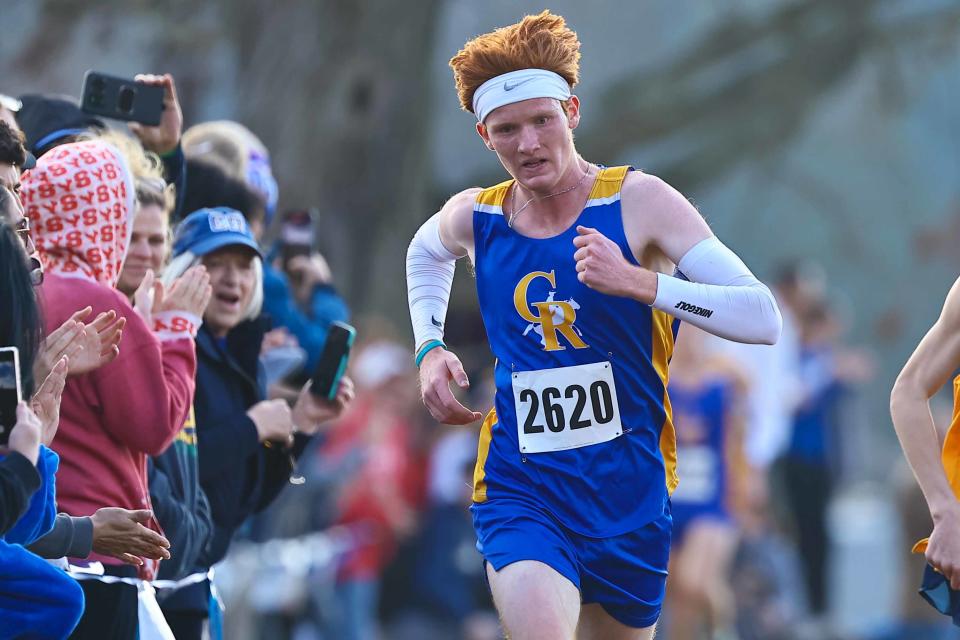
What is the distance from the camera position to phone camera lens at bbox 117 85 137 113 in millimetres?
6785

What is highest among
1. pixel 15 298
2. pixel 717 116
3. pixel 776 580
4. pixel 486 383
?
pixel 717 116

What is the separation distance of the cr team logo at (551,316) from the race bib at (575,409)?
0.08m

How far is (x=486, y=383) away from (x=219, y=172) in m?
6.81

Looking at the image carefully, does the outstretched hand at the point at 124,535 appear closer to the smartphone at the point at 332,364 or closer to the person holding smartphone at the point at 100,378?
the person holding smartphone at the point at 100,378

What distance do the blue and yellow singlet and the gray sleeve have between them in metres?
1.37

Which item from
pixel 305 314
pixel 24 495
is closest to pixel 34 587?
pixel 24 495

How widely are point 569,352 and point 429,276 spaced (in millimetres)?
698

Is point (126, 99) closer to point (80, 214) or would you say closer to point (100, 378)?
point (80, 214)

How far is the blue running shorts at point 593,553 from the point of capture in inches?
232

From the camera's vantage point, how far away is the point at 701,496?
12.0 meters

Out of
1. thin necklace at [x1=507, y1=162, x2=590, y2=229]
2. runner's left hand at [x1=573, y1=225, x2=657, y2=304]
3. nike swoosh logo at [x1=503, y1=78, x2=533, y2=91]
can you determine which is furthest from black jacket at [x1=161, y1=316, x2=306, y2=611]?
runner's left hand at [x1=573, y1=225, x2=657, y2=304]

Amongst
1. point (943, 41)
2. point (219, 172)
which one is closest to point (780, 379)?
point (219, 172)

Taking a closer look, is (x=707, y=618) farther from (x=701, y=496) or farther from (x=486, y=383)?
(x=486, y=383)

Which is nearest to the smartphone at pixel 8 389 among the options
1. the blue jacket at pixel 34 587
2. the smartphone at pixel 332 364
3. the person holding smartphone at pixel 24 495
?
the person holding smartphone at pixel 24 495
